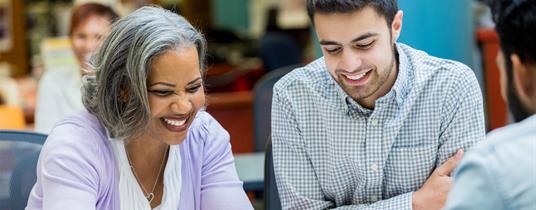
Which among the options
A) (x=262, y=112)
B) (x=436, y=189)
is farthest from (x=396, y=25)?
(x=262, y=112)

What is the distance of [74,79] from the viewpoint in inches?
160

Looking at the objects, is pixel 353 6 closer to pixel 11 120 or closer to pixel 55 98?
Result: pixel 55 98

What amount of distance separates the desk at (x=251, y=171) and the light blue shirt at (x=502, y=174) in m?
1.62

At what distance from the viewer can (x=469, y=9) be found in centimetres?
455

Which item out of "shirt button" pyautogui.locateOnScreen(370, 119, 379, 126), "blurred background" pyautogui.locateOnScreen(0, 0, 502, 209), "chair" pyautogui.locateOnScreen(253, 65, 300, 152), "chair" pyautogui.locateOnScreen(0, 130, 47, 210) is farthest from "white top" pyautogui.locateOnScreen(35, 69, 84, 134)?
"shirt button" pyautogui.locateOnScreen(370, 119, 379, 126)

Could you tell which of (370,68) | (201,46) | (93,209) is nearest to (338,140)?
(370,68)

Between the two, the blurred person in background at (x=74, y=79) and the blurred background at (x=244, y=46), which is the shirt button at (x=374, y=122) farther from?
the blurred person in background at (x=74, y=79)

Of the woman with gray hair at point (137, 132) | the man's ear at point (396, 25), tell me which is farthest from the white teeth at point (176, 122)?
the man's ear at point (396, 25)

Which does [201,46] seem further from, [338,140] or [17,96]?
[17,96]

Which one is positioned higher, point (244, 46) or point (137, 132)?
point (137, 132)

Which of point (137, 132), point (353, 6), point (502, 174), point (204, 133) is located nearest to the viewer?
point (502, 174)

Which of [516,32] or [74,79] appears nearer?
[516,32]

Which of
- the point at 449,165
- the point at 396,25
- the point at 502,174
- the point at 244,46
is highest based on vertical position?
the point at 396,25

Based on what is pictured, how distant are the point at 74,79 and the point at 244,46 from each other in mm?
5028
